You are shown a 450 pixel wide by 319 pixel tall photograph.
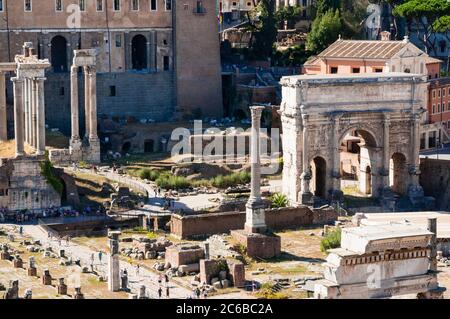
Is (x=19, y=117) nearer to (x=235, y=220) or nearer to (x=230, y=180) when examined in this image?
(x=235, y=220)

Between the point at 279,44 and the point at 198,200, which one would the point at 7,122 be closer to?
the point at 198,200

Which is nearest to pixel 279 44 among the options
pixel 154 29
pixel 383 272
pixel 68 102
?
pixel 154 29

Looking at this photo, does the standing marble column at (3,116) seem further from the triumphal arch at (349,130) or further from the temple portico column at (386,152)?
the temple portico column at (386,152)

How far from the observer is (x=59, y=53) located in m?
80.2

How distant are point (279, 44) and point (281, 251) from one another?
129ft

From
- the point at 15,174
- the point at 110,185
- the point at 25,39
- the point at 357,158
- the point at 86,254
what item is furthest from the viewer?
the point at 25,39

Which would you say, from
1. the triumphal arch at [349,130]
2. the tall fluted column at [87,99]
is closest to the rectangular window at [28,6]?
the tall fluted column at [87,99]

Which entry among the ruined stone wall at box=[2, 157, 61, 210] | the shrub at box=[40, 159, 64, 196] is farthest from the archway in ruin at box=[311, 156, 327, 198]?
the ruined stone wall at box=[2, 157, 61, 210]

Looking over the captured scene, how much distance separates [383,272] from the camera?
36.3m

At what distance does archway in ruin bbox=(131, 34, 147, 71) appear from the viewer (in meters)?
81.8

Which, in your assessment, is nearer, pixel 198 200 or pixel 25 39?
pixel 198 200

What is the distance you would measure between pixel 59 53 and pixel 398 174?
82.6ft

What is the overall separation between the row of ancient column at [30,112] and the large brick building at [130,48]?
13.7 meters

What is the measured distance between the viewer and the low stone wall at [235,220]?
2223 inches
